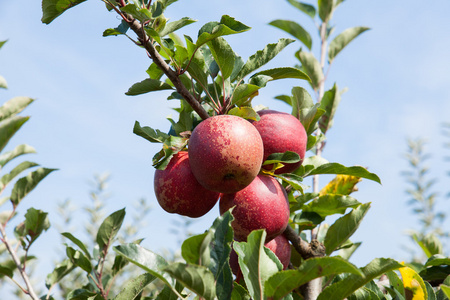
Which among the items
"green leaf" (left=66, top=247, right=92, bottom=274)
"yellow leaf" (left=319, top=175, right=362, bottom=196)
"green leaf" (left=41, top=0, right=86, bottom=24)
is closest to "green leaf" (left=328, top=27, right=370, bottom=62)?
"yellow leaf" (left=319, top=175, right=362, bottom=196)

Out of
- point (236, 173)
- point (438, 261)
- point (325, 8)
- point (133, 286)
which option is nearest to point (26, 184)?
point (133, 286)

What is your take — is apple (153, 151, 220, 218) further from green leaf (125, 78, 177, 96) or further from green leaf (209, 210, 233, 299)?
green leaf (209, 210, 233, 299)

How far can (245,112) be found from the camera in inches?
70.3

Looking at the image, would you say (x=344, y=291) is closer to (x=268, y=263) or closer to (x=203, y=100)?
(x=268, y=263)

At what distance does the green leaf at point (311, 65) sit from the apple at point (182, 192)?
4.70 feet

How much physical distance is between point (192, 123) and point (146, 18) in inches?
22.2

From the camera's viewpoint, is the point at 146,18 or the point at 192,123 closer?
the point at 146,18

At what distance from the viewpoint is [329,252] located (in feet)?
7.13

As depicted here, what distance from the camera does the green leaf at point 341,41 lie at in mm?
3141

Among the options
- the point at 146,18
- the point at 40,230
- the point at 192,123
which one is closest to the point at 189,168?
the point at 192,123

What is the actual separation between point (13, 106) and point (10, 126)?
1.04 feet

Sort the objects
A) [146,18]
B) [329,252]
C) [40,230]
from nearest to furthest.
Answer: [146,18], [329,252], [40,230]

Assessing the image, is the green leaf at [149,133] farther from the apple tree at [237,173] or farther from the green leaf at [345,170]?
the green leaf at [345,170]

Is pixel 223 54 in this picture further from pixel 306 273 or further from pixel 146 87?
pixel 306 273
